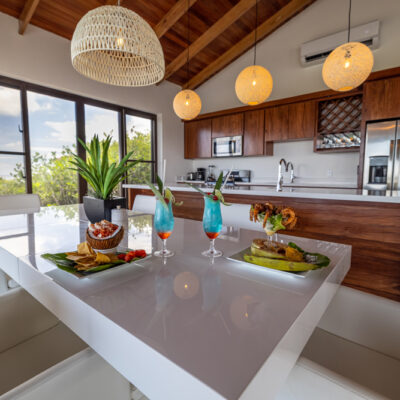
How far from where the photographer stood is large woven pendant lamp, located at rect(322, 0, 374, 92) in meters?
2.02

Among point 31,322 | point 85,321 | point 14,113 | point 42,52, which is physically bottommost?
point 31,322

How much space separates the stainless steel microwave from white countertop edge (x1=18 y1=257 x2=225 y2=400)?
13.3ft

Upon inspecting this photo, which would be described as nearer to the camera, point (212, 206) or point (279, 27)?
point (212, 206)

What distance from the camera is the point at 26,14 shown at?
109 inches

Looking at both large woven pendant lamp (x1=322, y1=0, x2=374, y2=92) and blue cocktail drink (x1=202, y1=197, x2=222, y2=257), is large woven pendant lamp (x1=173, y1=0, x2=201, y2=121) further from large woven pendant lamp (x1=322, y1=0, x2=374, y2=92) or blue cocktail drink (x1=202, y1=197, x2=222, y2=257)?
blue cocktail drink (x1=202, y1=197, x2=222, y2=257)

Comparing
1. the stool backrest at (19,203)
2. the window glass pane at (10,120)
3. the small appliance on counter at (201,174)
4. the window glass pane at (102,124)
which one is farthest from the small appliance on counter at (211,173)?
the stool backrest at (19,203)

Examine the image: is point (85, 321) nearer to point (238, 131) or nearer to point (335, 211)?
point (335, 211)

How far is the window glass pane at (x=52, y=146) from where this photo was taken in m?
3.21

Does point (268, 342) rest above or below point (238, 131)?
below

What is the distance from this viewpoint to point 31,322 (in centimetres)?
92

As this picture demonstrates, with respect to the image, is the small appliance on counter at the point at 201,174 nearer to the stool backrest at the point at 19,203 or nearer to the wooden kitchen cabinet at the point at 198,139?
the wooden kitchen cabinet at the point at 198,139

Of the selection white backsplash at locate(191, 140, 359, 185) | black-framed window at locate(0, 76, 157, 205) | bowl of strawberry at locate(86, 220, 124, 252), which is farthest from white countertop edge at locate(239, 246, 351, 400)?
black-framed window at locate(0, 76, 157, 205)

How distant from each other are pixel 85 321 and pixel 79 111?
3771 millimetres

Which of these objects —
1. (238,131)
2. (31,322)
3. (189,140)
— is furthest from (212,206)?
(189,140)
